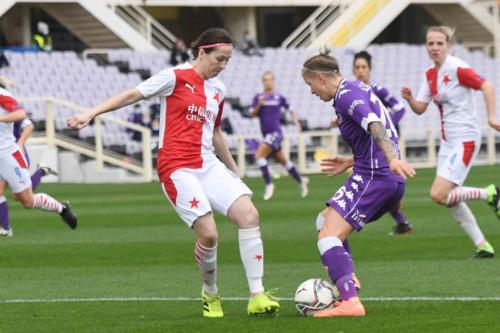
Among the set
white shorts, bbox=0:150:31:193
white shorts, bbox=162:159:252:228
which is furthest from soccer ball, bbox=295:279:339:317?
white shorts, bbox=0:150:31:193

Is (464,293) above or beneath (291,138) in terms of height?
above

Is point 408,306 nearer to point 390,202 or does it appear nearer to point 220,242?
point 390,202

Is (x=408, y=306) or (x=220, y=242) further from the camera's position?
(x=220, y=242)

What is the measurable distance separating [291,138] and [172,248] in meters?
22.0

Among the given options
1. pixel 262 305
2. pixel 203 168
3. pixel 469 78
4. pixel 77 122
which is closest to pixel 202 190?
pixel 203 168

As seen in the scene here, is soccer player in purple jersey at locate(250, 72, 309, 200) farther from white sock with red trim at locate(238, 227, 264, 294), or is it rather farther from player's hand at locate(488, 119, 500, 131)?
white sock with red trim at locate(238, 227, 264, 294)

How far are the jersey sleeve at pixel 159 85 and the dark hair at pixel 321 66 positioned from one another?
3.37 ft

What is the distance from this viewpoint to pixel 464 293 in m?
11.4

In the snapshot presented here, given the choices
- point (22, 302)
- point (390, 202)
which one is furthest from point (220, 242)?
point (390, 202)

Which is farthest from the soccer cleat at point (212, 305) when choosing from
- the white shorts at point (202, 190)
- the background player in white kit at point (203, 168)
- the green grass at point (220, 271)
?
the white shorts at point (202, 190)

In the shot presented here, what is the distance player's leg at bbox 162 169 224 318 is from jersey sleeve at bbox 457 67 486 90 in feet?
15.0

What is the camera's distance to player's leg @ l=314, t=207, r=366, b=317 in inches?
398

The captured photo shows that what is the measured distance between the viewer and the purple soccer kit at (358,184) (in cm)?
1016

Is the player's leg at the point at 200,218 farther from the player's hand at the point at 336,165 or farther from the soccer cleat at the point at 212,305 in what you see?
the player's hand at the point at 336,165
